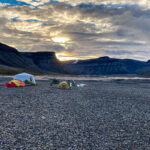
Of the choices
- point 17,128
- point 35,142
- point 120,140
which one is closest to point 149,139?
point 120,140

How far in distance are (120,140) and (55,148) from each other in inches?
112

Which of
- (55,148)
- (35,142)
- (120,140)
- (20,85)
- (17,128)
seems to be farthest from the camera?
(20,85)

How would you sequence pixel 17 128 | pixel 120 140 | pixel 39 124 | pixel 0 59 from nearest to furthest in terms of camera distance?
pixel 120 140 < pixel 17 128 < pixel 39 124 < pixel 0 59

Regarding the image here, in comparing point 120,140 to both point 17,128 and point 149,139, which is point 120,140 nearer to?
point 149,139

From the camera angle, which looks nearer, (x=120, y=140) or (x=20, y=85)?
(x=120, y=140)

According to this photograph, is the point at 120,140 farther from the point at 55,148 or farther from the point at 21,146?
the point at 21,146

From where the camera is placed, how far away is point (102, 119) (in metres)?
11.7

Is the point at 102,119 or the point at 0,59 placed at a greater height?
the point at 0,59

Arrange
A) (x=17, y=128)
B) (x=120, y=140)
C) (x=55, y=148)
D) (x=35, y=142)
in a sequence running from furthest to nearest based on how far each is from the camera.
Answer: (x=17, y=128)
(x=120, y=140)
(x=35, y=142)
(x=55, y=148)

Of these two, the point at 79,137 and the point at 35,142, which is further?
the point at 79,137

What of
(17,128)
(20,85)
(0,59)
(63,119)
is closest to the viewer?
(17,128)

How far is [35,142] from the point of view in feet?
25.5

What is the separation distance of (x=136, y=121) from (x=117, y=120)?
43.9 inches

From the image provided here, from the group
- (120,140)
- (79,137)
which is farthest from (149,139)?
(79,137)
